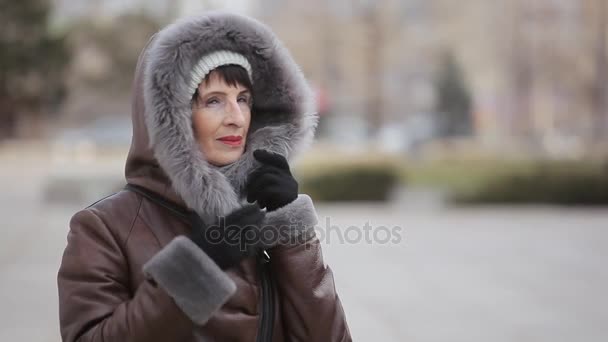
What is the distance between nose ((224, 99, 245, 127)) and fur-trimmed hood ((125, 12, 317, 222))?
0.11 meters

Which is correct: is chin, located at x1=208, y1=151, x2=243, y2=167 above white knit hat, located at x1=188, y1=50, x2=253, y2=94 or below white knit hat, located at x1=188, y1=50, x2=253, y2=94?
below

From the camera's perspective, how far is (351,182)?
42.7 feet

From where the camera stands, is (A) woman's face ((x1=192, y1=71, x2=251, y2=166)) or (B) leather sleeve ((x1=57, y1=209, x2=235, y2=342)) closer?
(B) leather sleeve ((x1=57, y1=209, x2=235, y2=342))

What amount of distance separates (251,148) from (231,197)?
226mm

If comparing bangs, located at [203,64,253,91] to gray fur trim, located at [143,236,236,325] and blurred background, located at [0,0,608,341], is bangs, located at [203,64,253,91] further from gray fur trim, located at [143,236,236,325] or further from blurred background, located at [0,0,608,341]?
gray fur trim, located at [143,236,236,325]

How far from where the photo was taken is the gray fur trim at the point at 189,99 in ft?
5.71

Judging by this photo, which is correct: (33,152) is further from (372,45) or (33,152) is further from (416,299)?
(416,299)

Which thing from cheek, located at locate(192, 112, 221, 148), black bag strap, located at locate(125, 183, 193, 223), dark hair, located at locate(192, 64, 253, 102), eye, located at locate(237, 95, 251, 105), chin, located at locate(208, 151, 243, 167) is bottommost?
black bag strap, located at locate(125, 183, 193, 223)

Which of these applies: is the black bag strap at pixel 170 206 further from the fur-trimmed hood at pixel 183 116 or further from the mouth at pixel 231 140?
the mouth at pixel 231 140

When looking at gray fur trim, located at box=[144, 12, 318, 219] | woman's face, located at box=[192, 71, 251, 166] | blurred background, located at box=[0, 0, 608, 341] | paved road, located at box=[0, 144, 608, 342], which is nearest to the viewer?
gray fur trim, located at box=[144, 12, 318, 219]

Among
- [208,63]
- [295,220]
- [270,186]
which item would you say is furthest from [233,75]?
[295,220]

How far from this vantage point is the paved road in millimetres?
4864

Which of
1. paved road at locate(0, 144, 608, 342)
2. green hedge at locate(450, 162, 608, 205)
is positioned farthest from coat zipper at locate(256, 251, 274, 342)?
green hedge at locate(450, 162, 608, 205)

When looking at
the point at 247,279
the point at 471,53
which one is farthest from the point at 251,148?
the point at 471,53
